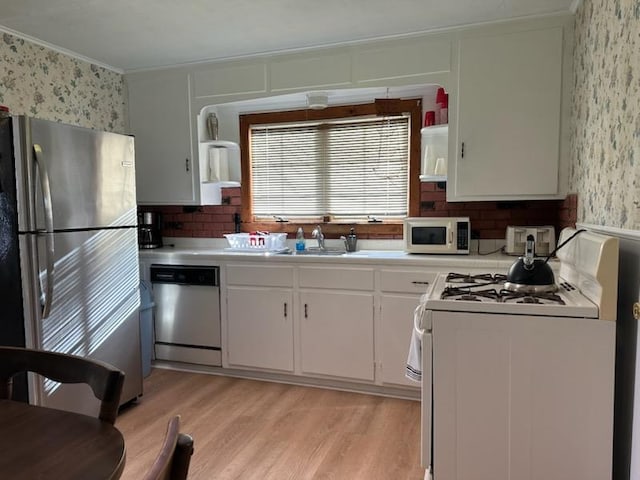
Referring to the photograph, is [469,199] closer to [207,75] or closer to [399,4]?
[399,4]

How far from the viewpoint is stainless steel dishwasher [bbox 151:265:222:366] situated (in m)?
3.23

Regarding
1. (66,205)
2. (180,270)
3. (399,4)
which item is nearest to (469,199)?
(399,4)

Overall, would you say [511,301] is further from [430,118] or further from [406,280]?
[430,118]

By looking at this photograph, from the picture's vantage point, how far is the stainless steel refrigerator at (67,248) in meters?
2.13

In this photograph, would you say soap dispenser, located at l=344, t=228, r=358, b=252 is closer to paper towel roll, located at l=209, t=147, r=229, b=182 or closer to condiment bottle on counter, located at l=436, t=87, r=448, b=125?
condiment bottle on counter, located at l=436, t=87, r=448, b=125

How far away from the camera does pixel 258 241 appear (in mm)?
3469

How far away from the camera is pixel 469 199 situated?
2885mm

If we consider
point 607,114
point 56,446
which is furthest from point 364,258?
point 56,446

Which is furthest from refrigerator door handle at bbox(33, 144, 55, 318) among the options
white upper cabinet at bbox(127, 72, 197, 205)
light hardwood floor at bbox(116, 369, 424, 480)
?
white upper cabinet at bbox(127, 72, 197, 205)

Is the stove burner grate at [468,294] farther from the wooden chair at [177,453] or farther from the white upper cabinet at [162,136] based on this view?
the white upper cabinet at [162,136]

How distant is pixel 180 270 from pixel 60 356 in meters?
2.05

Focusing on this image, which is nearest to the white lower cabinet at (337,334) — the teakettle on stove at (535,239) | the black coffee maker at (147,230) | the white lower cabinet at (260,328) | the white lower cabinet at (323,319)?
the white lower cabinet at (323,319)

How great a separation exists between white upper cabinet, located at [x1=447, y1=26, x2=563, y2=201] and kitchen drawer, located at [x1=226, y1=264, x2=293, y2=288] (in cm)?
125

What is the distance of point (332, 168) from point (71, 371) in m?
2.59
